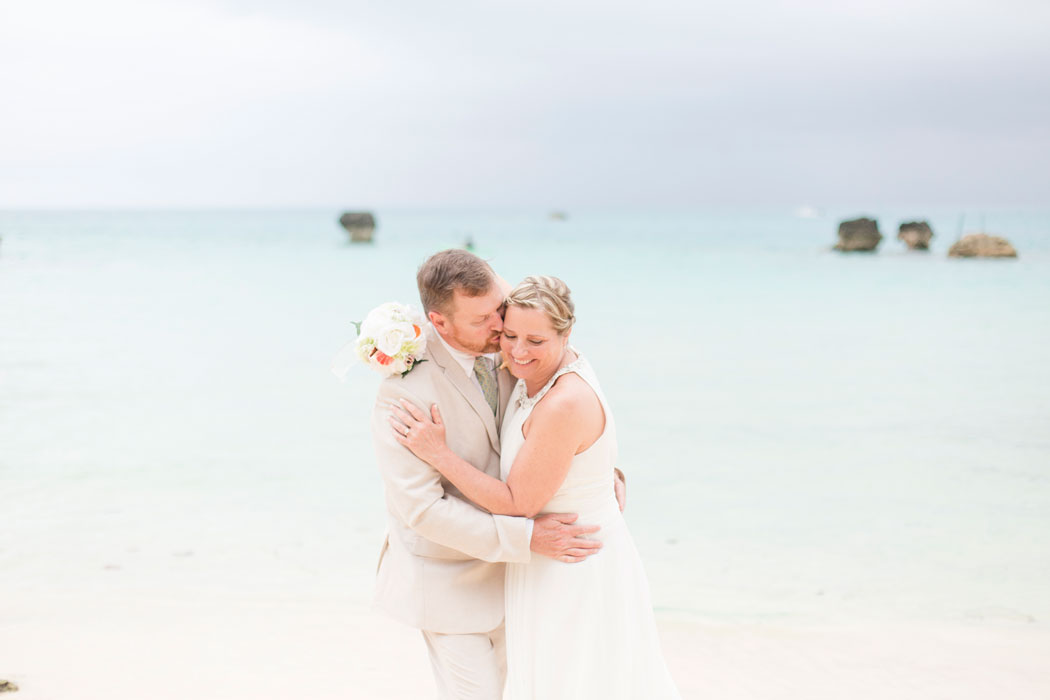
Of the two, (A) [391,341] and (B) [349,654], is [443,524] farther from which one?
A: (B) [349,654]

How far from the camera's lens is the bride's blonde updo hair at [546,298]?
2734 mm

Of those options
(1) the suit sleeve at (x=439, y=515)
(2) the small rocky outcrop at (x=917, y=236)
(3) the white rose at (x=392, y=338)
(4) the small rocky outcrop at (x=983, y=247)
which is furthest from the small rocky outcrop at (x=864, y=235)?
(3) the white rose at (x=392, y=338)

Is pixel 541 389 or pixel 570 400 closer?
pixel 570 400

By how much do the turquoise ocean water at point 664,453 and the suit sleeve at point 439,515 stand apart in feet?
11.0

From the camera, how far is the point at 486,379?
308 cm

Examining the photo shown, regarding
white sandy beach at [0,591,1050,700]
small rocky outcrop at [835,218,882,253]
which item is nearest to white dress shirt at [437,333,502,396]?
white sandy beach at [0,591,1050,700]

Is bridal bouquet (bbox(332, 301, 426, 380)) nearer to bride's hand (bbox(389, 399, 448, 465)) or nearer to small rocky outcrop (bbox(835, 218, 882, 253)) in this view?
bride's hand (bbox(389, 399, 448, 465))

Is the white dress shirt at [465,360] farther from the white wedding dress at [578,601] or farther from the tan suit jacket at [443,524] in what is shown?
the white wedding dress at [578,601]

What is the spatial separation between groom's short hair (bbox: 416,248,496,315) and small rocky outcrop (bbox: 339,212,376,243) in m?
61.9

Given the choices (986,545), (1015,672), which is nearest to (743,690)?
(1015,672)

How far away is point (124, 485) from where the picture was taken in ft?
28.3

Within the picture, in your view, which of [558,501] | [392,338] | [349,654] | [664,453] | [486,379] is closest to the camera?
[392,338]

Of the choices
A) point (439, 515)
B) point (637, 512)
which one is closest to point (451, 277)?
point (439, 515)

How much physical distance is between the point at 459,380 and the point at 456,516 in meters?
0.47
